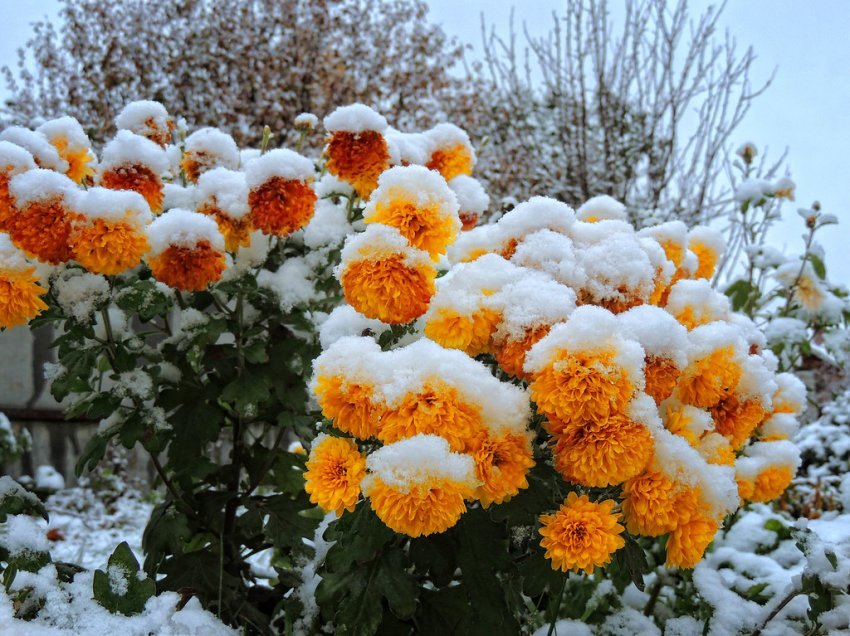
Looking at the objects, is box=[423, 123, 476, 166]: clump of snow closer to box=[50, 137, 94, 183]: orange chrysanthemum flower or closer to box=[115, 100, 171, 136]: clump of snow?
box=[115, 100, 171, 136]: clump of snow

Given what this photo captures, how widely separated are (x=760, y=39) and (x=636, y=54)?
1075 mm

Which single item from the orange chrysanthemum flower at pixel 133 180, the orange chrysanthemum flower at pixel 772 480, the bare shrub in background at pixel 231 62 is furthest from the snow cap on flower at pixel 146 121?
the bare shrub in background at pixel 231 62

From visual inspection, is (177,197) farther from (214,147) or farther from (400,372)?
(400,372)

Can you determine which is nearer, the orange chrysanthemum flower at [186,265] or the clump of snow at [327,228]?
the orange chrysanthemum flower at [186,265]

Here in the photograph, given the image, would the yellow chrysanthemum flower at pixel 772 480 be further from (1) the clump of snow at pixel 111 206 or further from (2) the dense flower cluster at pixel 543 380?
(1) the clump of snow at pixel 111 206

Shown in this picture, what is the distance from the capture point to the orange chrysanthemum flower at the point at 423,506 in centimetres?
85

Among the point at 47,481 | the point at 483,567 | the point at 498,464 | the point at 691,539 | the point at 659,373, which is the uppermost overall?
the point at 659,373

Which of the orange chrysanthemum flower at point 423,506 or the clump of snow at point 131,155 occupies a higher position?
the clump of snow at point 131,155

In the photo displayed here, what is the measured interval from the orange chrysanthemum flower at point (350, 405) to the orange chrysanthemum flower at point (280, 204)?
1.74ft

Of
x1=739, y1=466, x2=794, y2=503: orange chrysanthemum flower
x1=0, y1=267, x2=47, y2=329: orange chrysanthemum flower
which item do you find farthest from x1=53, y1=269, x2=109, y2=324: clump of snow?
x1=739, y1=466, x2=794, y2=503: orange chrysanthemum flower

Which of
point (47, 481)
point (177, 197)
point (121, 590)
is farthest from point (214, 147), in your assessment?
point (47, 481)

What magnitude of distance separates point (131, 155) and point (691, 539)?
127cm

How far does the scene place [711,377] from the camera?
41.1 inches

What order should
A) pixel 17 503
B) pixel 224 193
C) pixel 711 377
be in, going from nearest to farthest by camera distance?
pixel 711 377, pixel 17 503, pixel 224 193
